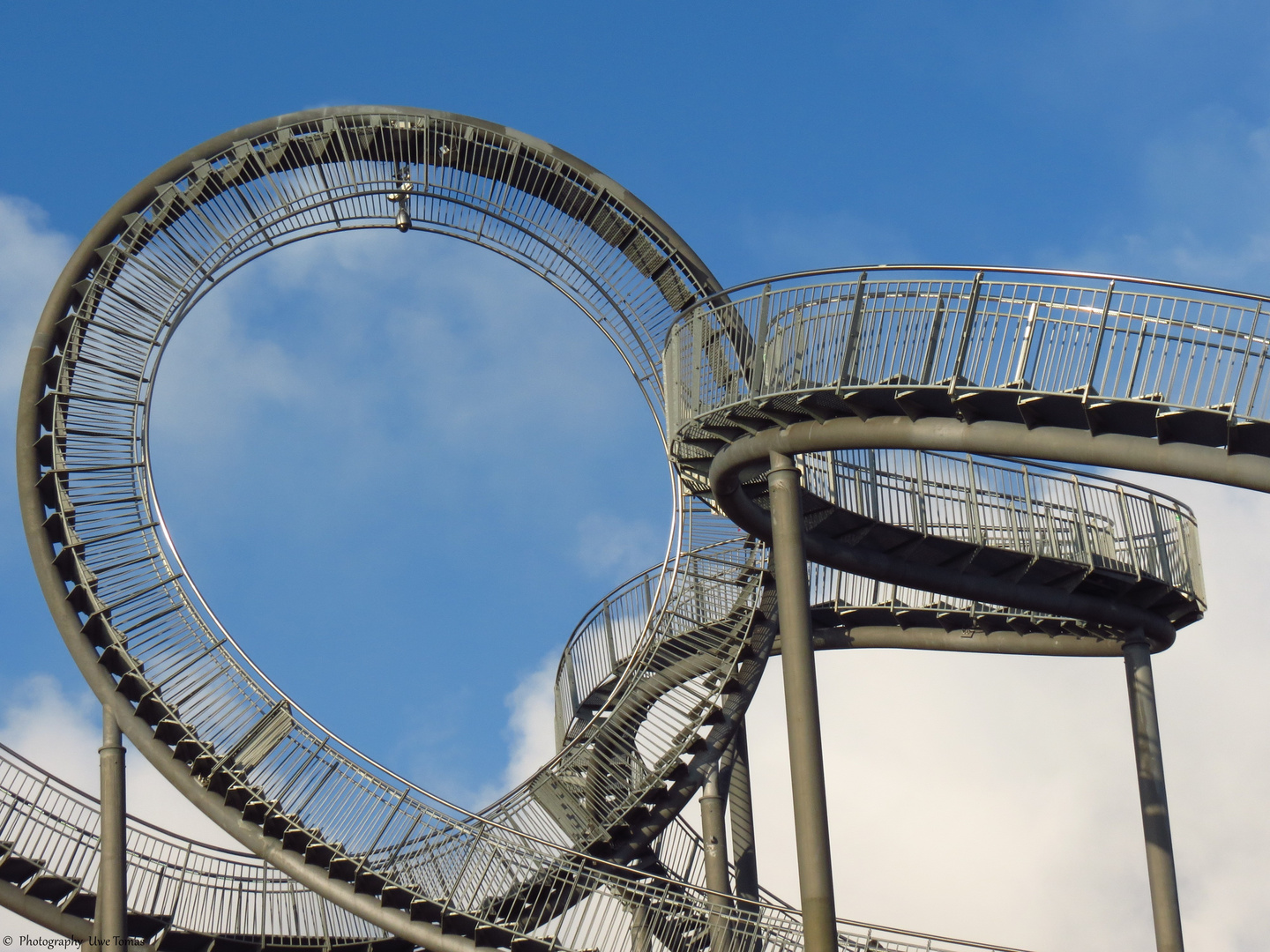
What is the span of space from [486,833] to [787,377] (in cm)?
653

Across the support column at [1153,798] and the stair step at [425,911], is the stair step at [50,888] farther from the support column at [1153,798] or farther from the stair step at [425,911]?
the support column at [1153,798]

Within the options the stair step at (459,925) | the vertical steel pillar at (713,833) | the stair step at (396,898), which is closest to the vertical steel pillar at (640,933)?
the stair step at (459,925)

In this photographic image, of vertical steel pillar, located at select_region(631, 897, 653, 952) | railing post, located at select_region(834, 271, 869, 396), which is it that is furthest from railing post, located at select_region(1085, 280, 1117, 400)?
vertical steel pillar, located at select_region(631, 897, 653, 952)

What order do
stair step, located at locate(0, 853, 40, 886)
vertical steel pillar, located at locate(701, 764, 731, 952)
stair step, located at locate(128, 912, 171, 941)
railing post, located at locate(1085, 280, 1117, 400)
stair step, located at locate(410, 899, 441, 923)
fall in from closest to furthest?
railing post, located at locate(1085, 280, 1117, 400), stair step, located at locate(410, 899, 441, 923), stair step, located at locate(0, 853, 40, 886), stair step, located at locate(128, 912, 171, 941), vertical steel pillar, located at locate(701, 764, 731, 952)

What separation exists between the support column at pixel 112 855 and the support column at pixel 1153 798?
12.5 m

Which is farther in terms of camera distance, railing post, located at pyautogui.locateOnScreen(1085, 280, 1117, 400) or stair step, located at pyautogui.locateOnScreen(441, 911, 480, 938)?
stair step, located at pyautogui.locateOnScreen(441, 911, 480, 938)

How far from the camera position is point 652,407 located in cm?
2142

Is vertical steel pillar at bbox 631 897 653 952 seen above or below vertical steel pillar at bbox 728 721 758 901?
below

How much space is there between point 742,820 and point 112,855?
8.72 metres

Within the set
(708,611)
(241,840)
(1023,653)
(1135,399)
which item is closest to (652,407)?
(708,611)

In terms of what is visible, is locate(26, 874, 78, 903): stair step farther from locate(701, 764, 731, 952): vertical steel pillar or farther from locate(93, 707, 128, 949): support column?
locate(701, 764, 731, 952): vertical steel pillar

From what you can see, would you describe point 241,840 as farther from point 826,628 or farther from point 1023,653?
point 1023,653

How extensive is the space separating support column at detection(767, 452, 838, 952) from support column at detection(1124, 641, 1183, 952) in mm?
6801

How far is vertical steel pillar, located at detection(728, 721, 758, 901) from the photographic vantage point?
71.3ft
